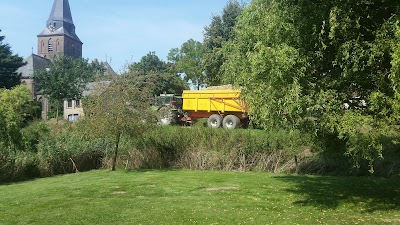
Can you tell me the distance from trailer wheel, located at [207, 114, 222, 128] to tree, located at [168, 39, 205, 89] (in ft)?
99.3

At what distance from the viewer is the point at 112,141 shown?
22.7 m

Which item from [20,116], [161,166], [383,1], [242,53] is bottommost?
[161,166]

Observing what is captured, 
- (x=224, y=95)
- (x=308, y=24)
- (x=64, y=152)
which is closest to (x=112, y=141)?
(x=64, y=152)

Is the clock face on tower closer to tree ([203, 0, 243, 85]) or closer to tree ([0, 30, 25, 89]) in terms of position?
tree ([0, 30, 25, 89])

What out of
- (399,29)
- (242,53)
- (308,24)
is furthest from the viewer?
(242,53)

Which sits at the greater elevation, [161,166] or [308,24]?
[308,24]

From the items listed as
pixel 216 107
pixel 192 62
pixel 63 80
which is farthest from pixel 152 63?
pixel 216 107

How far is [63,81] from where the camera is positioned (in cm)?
5791

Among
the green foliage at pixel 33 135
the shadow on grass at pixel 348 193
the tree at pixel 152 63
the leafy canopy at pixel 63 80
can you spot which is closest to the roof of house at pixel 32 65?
the leafy canopy at pixel 63 80

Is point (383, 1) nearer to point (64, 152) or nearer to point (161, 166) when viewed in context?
point (161, 166)

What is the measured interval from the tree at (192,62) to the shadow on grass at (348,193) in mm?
42241

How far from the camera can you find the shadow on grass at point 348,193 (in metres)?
10.9

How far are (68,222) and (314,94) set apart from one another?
19.0 ft

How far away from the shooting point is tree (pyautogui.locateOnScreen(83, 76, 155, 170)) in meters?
18.6
